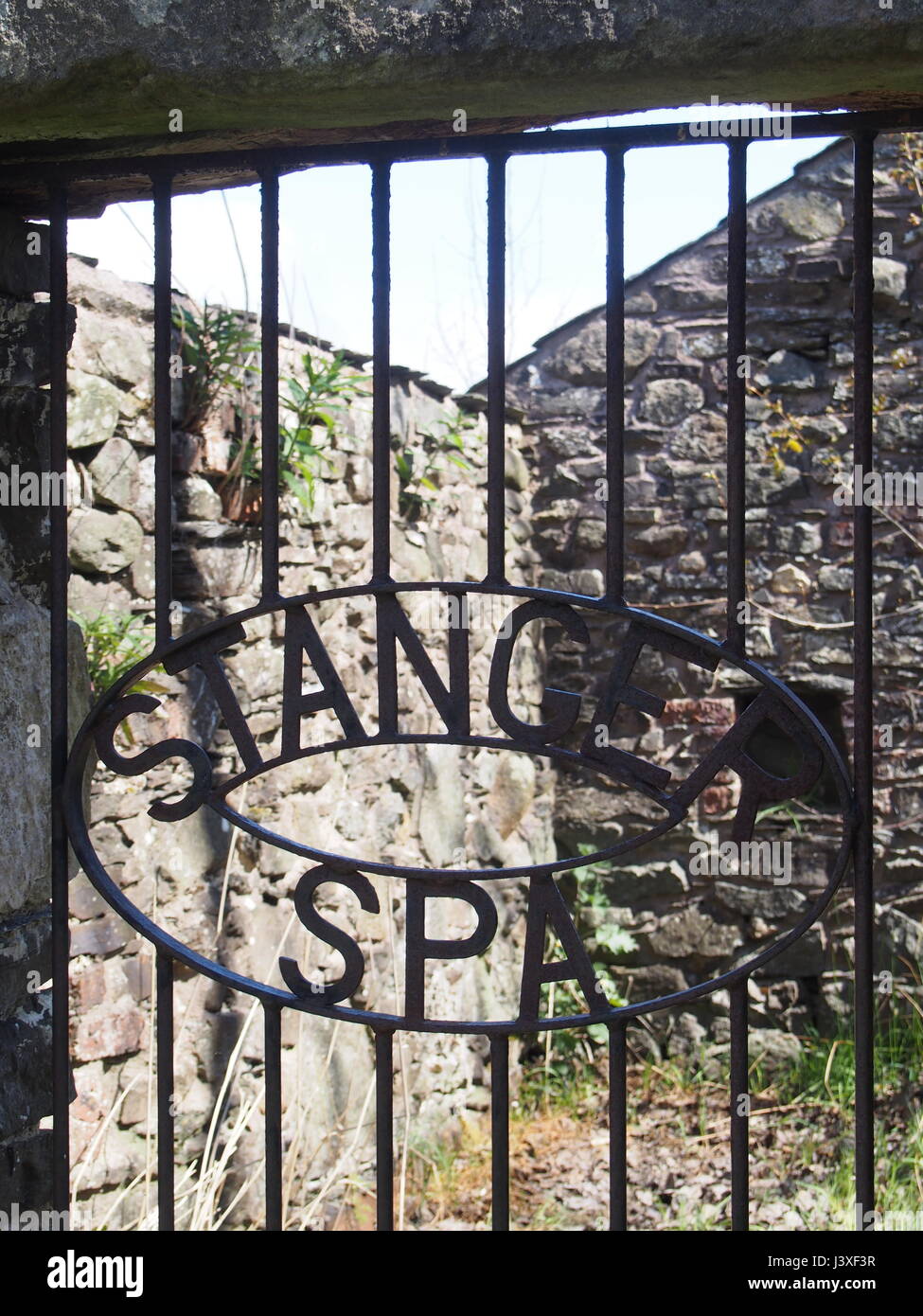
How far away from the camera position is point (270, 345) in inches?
51.9

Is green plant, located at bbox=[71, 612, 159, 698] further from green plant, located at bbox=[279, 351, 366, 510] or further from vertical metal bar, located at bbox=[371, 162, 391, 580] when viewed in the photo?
vertical metal bar, located at bbox=[371, 162, 391, 580]

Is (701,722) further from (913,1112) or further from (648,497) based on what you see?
(913,1112)

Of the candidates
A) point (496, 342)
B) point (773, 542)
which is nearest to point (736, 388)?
point (496, 342)

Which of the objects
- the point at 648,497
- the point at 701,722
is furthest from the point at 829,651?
the point at 648,497

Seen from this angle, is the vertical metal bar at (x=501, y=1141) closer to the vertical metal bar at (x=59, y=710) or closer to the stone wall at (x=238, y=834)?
the vertical metal bar at (x=59, y=710)

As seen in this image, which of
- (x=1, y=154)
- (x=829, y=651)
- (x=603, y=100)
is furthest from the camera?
(x=829, y=651)

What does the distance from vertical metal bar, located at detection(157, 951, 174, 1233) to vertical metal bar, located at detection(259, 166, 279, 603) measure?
0.44 m

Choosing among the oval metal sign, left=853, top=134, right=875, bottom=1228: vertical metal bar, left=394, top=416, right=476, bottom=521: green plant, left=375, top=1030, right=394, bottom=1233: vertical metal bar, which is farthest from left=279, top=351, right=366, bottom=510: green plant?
left=375, top=1030, right=394, bottom=1233: vertical metal bar

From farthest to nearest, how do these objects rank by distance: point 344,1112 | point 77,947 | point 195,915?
point 344,1112
point 195,915
point 77,947

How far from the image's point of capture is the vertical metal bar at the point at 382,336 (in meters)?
1.30

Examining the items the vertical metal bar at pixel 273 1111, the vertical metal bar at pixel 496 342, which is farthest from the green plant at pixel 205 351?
the vertical metal bar at pixel 273 1111

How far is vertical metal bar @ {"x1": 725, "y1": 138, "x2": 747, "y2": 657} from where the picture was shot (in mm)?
1229

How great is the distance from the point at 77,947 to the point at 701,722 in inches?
109

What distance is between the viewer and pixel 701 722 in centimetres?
463
